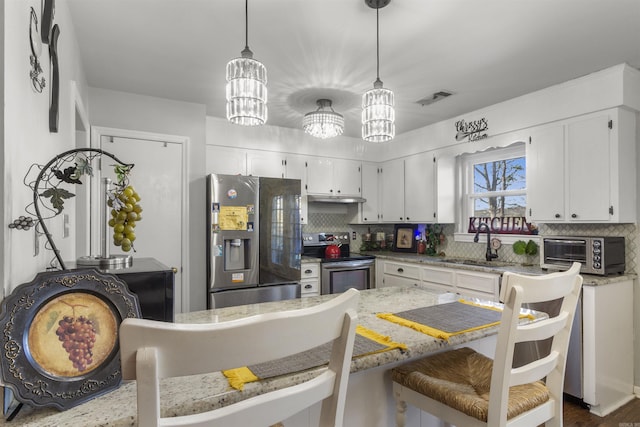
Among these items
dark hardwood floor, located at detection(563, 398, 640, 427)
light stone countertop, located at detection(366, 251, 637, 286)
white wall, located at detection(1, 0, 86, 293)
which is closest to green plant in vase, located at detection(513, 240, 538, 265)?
light stone countertop, located at detection(366, 251, 637, 286)

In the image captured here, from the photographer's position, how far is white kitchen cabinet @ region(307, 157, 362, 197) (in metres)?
4.43

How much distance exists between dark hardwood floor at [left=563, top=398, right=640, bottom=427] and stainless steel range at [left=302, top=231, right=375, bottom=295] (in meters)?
2.22

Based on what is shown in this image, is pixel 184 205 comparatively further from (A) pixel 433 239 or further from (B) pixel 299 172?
(A) pixel 433 239

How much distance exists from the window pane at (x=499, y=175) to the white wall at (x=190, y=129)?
3033 mm

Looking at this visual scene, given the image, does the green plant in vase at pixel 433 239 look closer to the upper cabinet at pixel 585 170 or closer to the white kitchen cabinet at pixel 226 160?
the upper cabinet at pixel 585 170

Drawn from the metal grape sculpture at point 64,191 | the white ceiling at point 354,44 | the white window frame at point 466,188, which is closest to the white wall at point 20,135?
the metal grape sculpture at point 64,191

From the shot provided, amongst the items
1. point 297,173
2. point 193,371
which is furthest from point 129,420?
point 297,173

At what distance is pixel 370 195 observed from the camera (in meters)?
4.86

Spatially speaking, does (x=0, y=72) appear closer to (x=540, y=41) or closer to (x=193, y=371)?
(x=193, y=371)

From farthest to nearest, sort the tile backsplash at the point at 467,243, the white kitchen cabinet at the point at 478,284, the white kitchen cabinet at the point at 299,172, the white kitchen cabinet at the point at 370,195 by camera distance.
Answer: the white kitchen cabinet at the point at 370,195
the white kitchen cabinet at the point at 299,172
the white kitchen cabinet at the point at 478,284
the tile backsplash at the point at 467,243

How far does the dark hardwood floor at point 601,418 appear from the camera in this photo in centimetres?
236

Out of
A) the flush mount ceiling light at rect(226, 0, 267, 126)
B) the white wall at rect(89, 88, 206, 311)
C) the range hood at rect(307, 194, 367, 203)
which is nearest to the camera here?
the flush mount ceiling light at rect(226, 0, 267, 126)

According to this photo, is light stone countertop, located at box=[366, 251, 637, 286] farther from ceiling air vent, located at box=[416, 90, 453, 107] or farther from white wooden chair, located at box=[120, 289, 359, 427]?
white wooden chair, located at box=[120, 289, 359, 427]

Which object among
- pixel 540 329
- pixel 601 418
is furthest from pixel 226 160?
pixel 601 418
